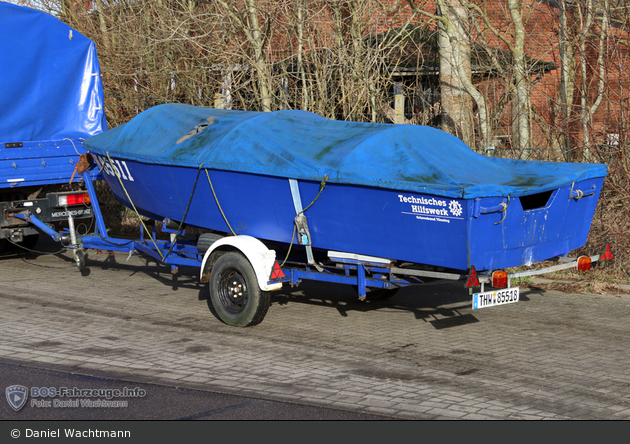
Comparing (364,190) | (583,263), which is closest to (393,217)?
(364,190)

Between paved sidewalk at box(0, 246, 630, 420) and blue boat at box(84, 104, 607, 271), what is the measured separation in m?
0.84

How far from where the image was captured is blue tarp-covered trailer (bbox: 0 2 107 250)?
33.0ft

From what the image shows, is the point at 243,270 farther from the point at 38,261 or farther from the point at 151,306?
the point at 38,261

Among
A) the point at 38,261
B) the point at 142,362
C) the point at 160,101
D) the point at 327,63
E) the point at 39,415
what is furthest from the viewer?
the point at 160,101

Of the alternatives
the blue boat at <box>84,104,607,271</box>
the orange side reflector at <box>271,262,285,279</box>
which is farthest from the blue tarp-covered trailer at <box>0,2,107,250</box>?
the orange side reflector at <box>271,262,285,279</box>

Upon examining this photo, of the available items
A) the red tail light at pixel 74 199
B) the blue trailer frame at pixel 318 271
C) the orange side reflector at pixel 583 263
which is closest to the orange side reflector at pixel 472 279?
the blue trailer frame at pixel 318 271

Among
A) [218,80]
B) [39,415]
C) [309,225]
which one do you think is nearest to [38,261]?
[218,80]

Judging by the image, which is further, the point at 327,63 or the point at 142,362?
the point at 327,63

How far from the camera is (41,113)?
34.5 ft

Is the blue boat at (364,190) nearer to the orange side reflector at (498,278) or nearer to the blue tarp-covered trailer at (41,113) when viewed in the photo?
the orange side reflector at (498,278)

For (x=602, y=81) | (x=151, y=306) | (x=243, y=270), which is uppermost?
(x=602, y=81)

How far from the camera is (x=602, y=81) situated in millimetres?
10086

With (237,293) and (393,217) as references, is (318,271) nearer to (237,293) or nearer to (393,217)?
(237,293)

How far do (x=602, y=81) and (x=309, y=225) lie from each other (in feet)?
18.5
